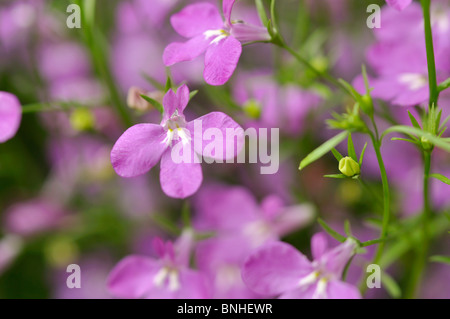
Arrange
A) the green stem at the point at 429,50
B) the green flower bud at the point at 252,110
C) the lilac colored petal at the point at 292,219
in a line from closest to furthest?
the green stem at the point at 429,50 → the green flower bud at the point at 252,110 → the lilac colored petal at the point at 292,219

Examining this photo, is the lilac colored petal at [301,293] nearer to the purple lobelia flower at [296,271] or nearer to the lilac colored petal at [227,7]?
the purple lobelia flower at [296,271]

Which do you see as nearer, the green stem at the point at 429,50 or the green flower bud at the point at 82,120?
the green stem at the point at 429,50

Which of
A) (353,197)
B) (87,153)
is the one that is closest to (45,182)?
(87,153)

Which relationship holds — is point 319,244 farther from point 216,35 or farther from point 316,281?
point 216,35

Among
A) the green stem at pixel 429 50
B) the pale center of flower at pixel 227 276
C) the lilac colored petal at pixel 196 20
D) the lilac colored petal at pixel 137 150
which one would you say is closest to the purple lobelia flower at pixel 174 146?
the lilac colored petal at pixel 137 150

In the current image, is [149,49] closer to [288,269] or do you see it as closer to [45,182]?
[45,182]

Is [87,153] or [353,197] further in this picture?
[87,153]

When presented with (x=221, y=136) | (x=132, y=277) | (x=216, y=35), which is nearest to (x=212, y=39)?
(x=216, y=35)

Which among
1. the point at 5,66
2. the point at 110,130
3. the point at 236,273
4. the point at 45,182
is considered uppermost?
the point at 5,66
